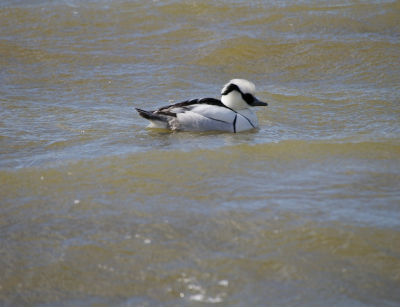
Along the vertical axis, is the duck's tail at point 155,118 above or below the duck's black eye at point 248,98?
below

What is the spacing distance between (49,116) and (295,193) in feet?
14.5

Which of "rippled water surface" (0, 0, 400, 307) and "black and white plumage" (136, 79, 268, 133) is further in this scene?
"black and white plumage" (136, 79, 268, 133)

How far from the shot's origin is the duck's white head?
755cm

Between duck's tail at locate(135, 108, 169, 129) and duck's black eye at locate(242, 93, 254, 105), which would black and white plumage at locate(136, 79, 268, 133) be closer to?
duck's tail at locate(135, 108, 169, 129)

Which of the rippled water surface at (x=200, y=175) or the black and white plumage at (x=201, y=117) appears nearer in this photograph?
the rippled water surface at (x=200, y=175)

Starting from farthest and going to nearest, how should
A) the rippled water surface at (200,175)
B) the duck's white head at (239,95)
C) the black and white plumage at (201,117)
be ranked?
the duck's white head at (239,95)
the black and white plumage at (201,117)
the rippled water surface at (200,175)

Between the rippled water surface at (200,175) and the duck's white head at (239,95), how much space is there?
1.24 feet

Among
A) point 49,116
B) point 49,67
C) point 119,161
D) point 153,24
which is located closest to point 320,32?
point 153,24

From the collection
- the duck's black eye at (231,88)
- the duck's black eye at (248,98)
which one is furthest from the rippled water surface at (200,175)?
the duck's black eye at (231,88)

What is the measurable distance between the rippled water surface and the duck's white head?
378 millimetres

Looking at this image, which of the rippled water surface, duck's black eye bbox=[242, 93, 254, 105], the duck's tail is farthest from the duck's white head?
the duck's tail

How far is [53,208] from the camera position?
4.84 metres

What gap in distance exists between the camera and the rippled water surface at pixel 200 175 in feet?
12.3

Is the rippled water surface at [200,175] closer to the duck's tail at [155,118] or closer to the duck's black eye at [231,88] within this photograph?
the duck's tail at [155,118]
